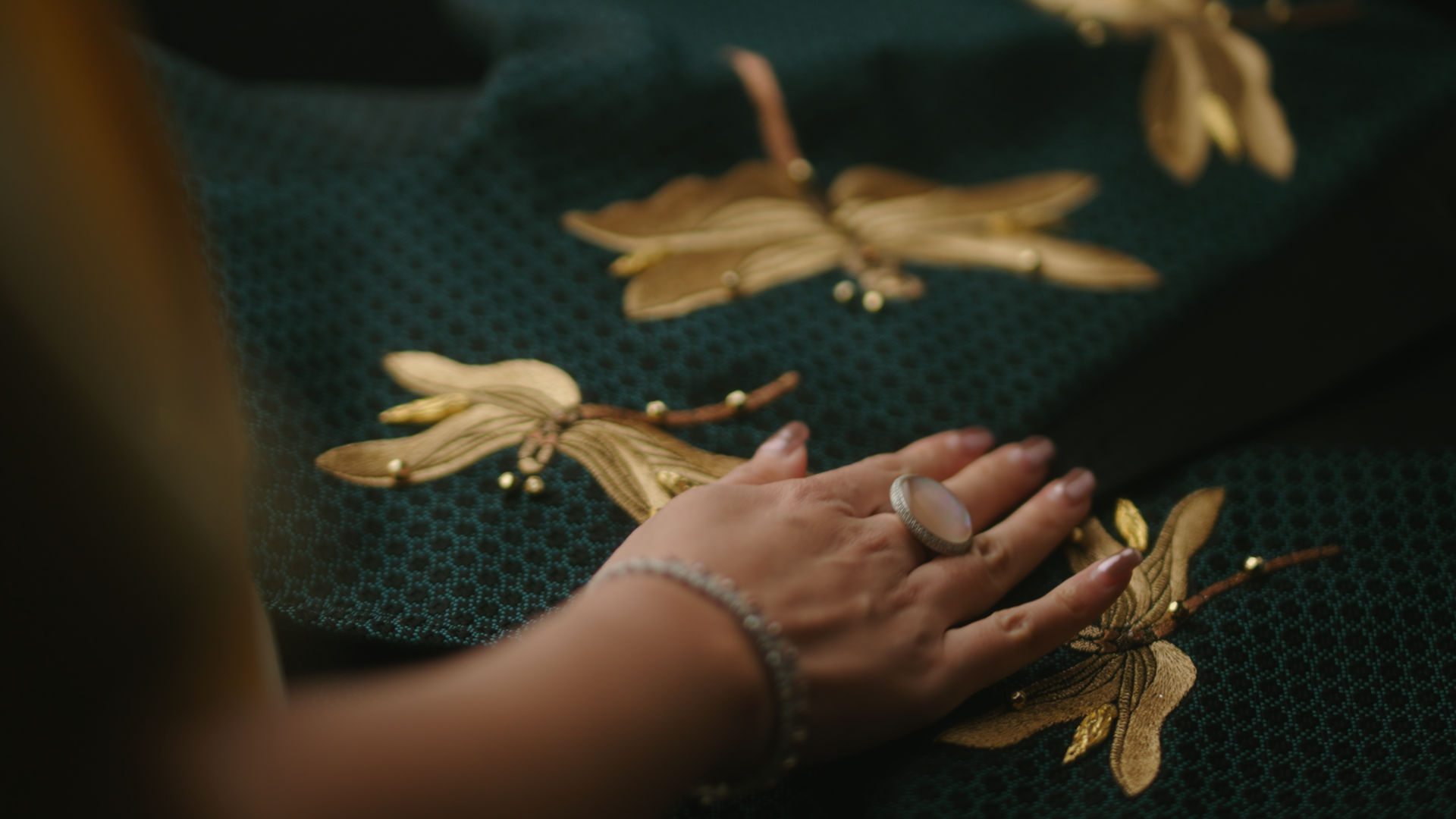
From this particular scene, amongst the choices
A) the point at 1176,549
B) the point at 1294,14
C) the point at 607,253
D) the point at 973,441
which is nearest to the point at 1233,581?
the point at 1176,549

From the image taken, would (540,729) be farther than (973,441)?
No

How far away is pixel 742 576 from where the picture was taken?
1.19 ft

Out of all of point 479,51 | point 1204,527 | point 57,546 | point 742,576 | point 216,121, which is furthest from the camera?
point 479,51

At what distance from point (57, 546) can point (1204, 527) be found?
0.45 meters

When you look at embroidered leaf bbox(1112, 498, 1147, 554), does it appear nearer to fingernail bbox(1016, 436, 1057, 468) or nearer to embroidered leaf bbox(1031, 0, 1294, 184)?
fingernail bbox(1016, 436, 1057, 468)

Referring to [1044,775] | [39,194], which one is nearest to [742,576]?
[1044,775]

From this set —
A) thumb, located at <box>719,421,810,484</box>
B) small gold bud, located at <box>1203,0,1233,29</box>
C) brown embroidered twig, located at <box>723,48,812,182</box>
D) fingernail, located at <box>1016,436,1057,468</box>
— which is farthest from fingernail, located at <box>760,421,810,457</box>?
small gold bud, located at <box>1203,0,1233,29</box>

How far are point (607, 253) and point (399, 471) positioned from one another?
0.57 ft

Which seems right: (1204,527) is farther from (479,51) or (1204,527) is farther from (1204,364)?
(479,51)

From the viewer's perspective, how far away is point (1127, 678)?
41 centimetres

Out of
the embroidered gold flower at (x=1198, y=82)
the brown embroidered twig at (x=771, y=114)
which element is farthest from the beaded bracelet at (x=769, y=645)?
the embroidered gold flower at (x=1198, y=82)

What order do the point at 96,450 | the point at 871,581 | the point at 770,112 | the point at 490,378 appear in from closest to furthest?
the point at 96,450 < the point at 871,581 < the point at 490,378 < the point at 770,112

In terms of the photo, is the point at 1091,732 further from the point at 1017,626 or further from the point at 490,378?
the point at 490,378

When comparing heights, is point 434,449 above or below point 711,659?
above
